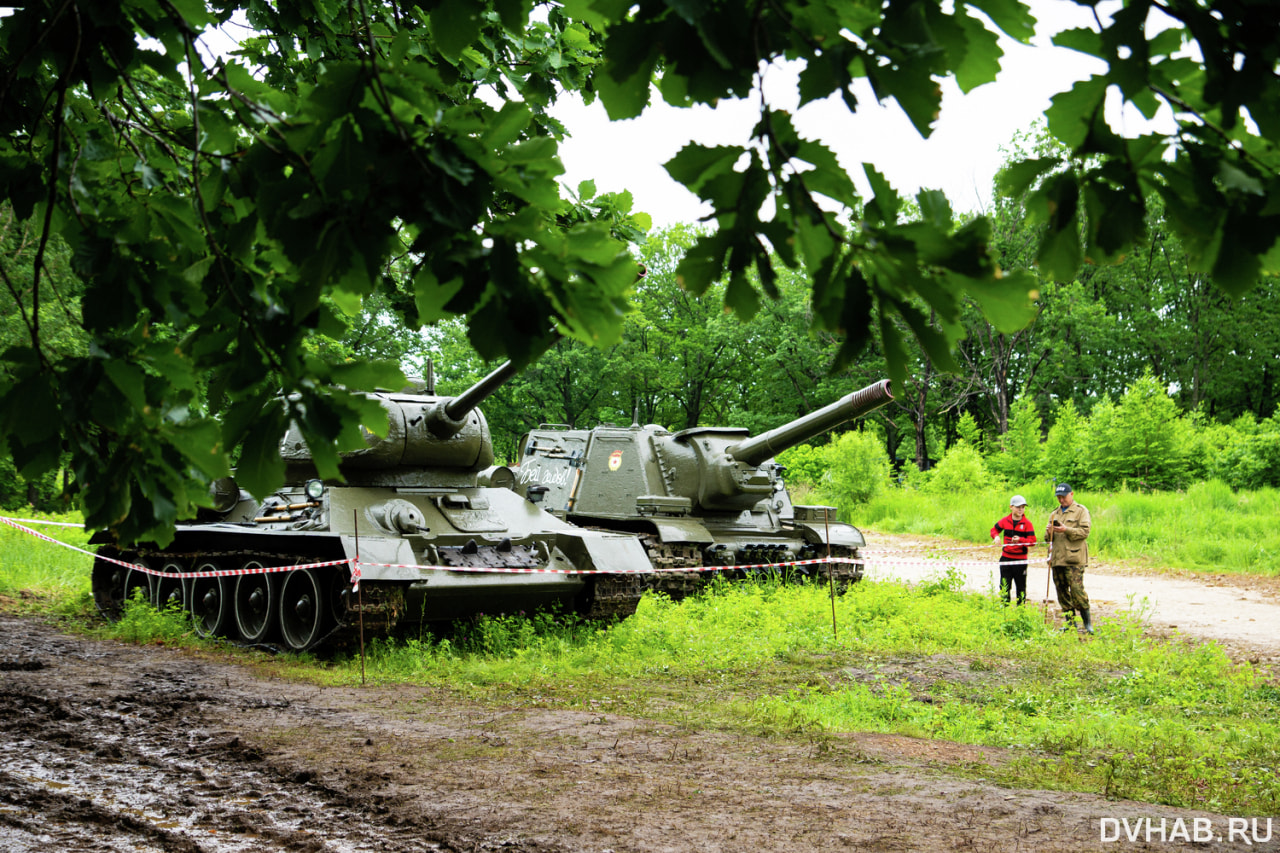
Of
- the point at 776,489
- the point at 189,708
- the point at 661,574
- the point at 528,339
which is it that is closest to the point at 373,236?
the point at 528,339

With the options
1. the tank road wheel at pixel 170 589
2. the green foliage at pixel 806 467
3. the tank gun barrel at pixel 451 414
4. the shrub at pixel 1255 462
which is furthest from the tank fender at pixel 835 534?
the green foliage at pixel 806 467

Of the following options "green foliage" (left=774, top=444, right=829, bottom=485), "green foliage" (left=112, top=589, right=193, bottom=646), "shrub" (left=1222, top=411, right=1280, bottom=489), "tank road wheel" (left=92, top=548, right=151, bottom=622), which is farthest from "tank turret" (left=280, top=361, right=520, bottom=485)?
"green foliage" (left=774, top=444, right=829, bottom=485)

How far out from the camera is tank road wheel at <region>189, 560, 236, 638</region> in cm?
1122

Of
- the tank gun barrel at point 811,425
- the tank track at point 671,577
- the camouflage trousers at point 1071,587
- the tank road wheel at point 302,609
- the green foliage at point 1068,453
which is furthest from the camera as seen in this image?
the green foliage at point 1068,453

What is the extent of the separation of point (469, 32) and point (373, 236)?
0.50 metres

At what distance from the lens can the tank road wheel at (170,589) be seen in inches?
469

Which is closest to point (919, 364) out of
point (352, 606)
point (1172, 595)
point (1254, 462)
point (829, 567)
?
point (1254, 462)

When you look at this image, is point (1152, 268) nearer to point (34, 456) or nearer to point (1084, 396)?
point (1084, 396)

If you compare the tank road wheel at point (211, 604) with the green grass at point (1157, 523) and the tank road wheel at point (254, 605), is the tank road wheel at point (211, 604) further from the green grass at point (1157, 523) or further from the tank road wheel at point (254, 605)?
the green grass at point (1157, 523)

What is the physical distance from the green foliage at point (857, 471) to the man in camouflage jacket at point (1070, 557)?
18690mm

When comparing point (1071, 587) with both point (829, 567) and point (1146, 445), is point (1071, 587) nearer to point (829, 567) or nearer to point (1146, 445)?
point (829, 567)

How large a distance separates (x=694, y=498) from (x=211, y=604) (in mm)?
6030

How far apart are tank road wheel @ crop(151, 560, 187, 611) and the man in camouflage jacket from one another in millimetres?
9103
